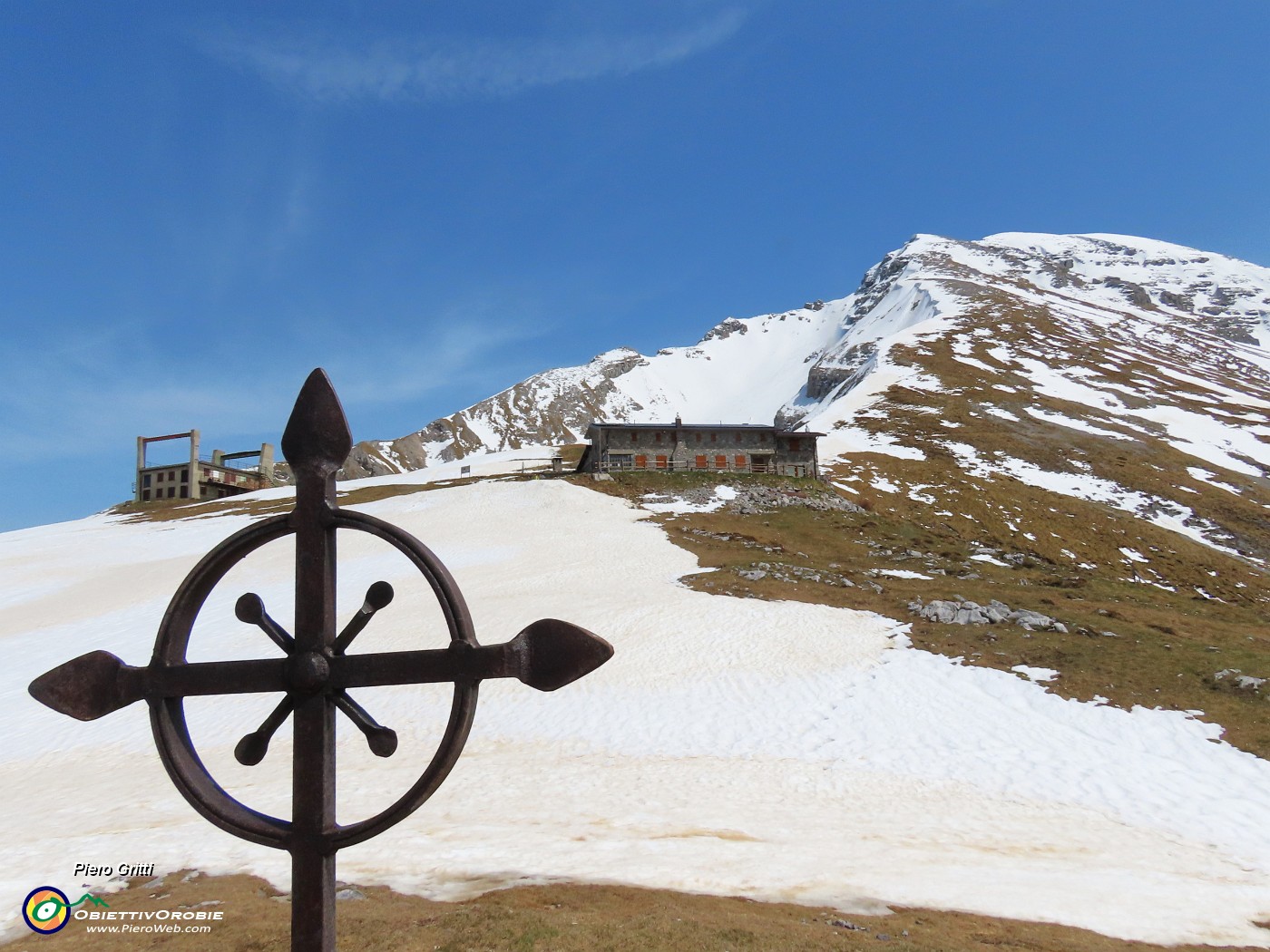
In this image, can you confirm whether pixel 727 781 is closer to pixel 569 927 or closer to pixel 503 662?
pixel 569 927

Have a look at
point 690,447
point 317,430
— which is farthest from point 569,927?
point 690,447

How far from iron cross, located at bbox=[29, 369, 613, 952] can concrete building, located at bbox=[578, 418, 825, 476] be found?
6551 centimetres

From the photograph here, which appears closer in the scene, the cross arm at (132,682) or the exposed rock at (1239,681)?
the cross arm at (132,682)

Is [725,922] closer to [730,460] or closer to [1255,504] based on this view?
[730,460]

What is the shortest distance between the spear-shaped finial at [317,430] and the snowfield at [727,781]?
10533 mm

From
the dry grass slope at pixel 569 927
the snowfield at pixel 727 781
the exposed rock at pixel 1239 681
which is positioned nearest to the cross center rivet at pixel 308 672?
the dry grass slope at pixel 569 927

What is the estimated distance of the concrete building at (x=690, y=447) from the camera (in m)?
70.2

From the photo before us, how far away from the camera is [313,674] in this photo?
4156 millimetres

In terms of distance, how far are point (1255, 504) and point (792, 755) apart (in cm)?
6862

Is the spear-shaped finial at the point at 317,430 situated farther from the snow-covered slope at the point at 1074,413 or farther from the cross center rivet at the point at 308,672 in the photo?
the snow-covered slope at the point at 1074,413

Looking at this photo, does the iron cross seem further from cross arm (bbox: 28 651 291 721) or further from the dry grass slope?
the dry grass slope

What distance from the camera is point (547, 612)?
112ft

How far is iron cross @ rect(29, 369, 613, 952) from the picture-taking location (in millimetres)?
3930

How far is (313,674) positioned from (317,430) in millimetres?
1390
